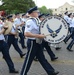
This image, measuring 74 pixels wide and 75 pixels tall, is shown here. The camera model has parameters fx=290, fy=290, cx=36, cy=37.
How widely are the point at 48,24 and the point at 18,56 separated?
4045 millimetres

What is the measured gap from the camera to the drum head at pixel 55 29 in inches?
253

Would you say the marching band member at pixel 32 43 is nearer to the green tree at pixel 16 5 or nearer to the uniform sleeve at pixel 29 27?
the uniform sleeve at pixel 29 27

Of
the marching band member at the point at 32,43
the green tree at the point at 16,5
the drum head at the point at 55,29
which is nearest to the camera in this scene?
the marching band member at the point at 32,43

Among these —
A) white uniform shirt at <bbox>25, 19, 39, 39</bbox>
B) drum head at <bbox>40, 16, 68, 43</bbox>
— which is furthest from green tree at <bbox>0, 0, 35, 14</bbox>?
white uniform shirt at <bbox>25, 19, 39, 39</bbox>

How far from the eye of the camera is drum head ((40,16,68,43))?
6.44m

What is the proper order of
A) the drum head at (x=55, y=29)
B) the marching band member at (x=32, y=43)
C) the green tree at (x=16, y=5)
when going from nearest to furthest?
the marching band member at (x=32, y=43) → the drum head at (x=55, y=29) → the green tree at (x=16, y=5)

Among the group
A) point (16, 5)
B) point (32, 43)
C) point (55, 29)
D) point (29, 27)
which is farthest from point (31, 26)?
point (16, 5)

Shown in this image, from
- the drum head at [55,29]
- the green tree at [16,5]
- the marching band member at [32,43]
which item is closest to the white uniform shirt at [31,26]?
the marching band member at [32,43]

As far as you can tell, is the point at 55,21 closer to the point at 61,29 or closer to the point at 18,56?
the point at 61,29

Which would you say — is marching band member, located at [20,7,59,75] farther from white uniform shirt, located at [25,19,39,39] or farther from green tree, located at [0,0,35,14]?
green tree, located at [0,0,35,14]

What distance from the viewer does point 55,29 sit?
6.51m

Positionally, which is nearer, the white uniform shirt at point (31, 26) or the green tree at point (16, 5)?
the white uniform shirt at point (31, 26)

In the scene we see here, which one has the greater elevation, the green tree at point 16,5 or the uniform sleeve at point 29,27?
the uniform sleeve at point 29,27

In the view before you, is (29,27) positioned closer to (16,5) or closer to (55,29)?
(55,29)
